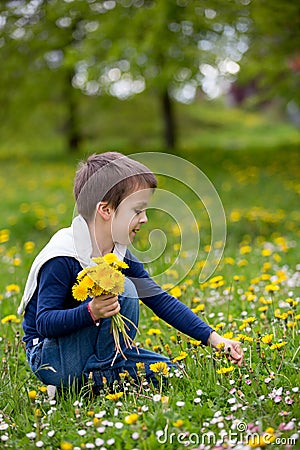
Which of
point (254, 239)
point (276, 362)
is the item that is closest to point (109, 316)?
point (276, 362)

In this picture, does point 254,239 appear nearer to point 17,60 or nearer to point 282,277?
point 282,277

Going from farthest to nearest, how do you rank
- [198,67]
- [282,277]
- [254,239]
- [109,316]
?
[198,67]
[254,239]
[282,277]
[109,316]

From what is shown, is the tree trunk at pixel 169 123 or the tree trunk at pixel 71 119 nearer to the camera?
the tree trunk at pixel 169 123

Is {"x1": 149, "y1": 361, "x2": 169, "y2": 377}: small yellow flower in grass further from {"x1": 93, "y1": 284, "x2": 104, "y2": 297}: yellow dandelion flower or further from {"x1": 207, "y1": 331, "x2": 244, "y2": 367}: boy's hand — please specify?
{"x1": 93, "y1": 284, "x2": 104, "y2": 297}: yellow dandelion flower

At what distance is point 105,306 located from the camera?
219 centimetres

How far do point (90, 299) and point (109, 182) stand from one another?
473mm

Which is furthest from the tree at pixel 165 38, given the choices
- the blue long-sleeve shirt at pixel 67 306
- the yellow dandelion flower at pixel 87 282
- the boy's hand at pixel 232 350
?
the yellow dandelion flower at pixel 87 282

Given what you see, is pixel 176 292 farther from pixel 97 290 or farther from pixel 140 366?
pixel 97 290

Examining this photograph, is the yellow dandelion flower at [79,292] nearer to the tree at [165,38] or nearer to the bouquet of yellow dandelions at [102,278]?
the bouquet of yellow dandelions at [102,278]

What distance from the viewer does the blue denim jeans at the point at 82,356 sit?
242 cm

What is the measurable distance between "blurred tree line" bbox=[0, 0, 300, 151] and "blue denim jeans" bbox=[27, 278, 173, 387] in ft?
21.8

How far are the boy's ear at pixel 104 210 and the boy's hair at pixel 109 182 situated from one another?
0.6 inches

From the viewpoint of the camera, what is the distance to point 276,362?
2.49 meters

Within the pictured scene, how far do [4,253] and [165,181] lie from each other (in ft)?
13.0
